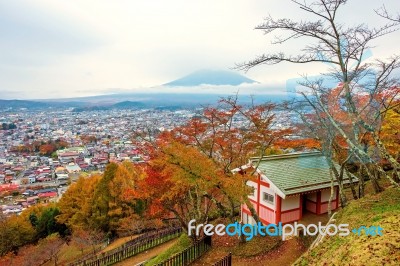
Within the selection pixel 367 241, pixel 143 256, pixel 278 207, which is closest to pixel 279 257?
pixel 278 207

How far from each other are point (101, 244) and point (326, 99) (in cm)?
1911

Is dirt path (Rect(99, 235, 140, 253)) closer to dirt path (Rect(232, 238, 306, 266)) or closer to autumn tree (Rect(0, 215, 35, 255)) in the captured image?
autumn tree (Rect(0, 215, 35, 255))

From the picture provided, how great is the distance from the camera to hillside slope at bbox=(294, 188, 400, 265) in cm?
534

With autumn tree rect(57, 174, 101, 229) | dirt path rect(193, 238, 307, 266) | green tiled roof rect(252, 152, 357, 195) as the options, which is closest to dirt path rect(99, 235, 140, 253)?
autumn tree rect(57, 174, 101, 229)

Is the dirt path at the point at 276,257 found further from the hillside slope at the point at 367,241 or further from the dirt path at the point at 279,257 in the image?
the hillside slope at the point at 367,241

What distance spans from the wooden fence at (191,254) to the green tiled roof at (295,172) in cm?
369

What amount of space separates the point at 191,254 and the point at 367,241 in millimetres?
6742

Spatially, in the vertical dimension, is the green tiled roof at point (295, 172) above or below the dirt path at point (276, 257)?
above

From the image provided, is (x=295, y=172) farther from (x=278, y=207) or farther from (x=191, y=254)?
(x=191, y=254)

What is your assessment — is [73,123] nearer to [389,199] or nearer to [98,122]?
[98,122]

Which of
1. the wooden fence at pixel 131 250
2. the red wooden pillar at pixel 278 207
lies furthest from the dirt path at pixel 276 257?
the wooden fence at pixel 131 250

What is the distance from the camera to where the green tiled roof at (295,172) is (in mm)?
12164

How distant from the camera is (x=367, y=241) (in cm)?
602

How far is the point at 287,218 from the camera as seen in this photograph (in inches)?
493
